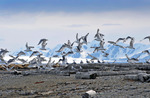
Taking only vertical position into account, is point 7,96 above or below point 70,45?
below

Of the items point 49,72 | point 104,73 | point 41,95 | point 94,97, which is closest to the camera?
point 94,97

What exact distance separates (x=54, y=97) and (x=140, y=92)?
13.8 feet

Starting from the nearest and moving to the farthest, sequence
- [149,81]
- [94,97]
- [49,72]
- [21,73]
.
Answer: [94,97] < [149,81] < [49,72] < [21,73]

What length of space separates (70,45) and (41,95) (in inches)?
854

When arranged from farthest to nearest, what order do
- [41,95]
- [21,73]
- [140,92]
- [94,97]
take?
[21,73] < [41,95] < [140,92] < [94,97]

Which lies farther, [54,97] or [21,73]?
[21,73]

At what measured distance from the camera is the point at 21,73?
3466cm

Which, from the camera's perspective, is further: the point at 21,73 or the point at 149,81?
the point at 21,73

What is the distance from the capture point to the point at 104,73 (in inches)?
1017

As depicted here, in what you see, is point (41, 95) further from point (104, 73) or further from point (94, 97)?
point (104, 73)

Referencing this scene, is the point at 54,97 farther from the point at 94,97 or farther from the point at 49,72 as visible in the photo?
the point at 49,72

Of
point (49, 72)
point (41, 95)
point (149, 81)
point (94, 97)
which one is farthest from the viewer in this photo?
point (49, 72)

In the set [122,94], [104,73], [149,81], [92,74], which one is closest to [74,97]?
[122,94]

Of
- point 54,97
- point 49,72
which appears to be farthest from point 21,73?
point 54,97
